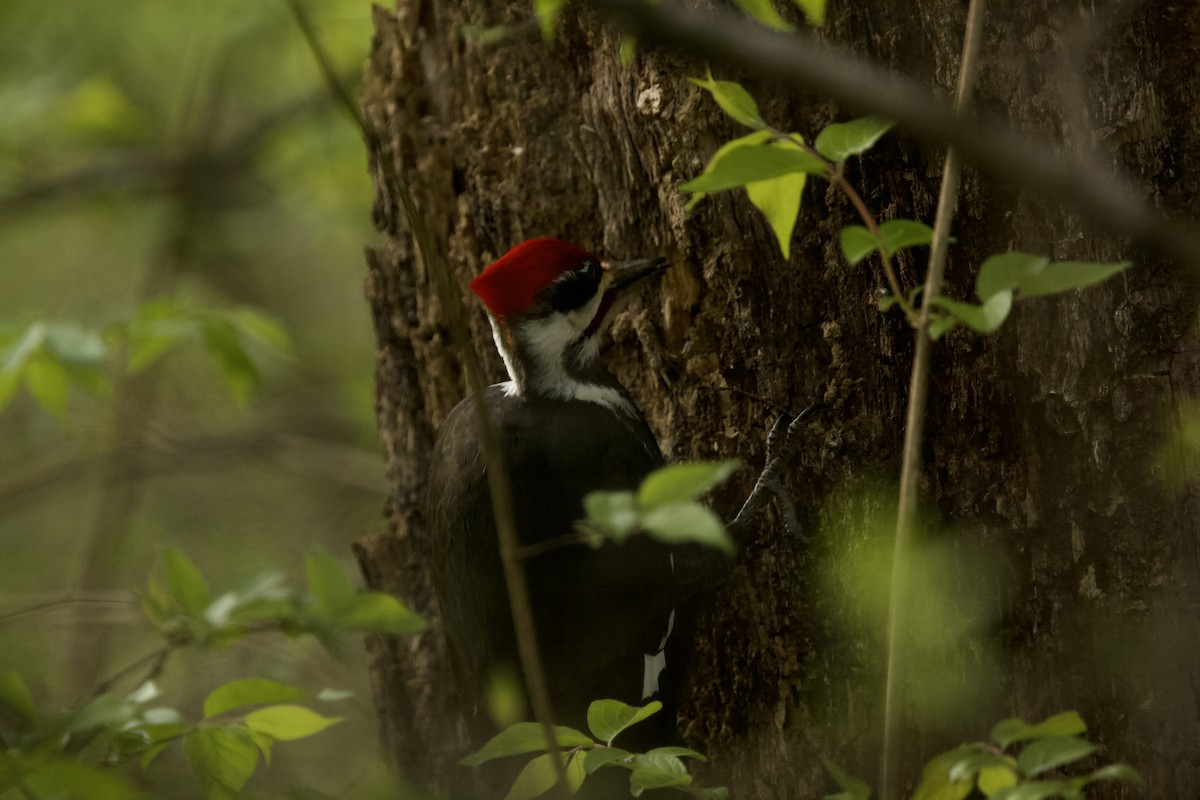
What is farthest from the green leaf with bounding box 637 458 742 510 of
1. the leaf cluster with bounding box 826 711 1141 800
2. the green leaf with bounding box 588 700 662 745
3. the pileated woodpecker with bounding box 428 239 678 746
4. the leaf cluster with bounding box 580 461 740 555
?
the pileated woodpecker with bounding box 428 239 678 746

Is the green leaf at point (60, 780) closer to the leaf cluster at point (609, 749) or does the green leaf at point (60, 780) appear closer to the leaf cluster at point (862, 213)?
the leaf cluster at point (609, 749)

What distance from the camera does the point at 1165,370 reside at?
5.26 ft

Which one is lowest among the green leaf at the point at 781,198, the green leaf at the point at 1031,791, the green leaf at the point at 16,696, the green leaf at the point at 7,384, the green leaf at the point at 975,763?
the green leaf at the point at 1031,791

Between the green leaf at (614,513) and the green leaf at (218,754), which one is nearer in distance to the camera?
the green leaf at (614,513)

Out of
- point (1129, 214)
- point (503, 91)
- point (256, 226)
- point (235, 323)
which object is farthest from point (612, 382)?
point (256, 226)

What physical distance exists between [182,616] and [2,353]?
105cm

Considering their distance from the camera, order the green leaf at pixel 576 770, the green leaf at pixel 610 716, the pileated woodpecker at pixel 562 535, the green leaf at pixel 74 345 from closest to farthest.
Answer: the green leaf at pixel 610 716, the green leaf at pixel 576 770, the green leaf at pixel 74 345, the pileated woodpecker at pixel 562 535

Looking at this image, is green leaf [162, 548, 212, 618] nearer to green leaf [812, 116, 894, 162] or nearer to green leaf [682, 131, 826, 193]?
green leaf [682, 131, 826, 193]

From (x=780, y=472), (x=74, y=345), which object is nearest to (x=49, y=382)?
(x=74, y=345)

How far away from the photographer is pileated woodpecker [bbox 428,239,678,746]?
2.22 m

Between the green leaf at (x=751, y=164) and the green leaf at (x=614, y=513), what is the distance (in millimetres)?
321

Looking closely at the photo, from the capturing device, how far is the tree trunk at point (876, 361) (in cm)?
161

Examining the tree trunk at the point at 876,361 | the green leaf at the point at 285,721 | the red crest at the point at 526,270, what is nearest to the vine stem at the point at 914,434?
the tree trunk at the point at 876,361

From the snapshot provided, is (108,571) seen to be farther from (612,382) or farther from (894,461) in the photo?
(894,461)
